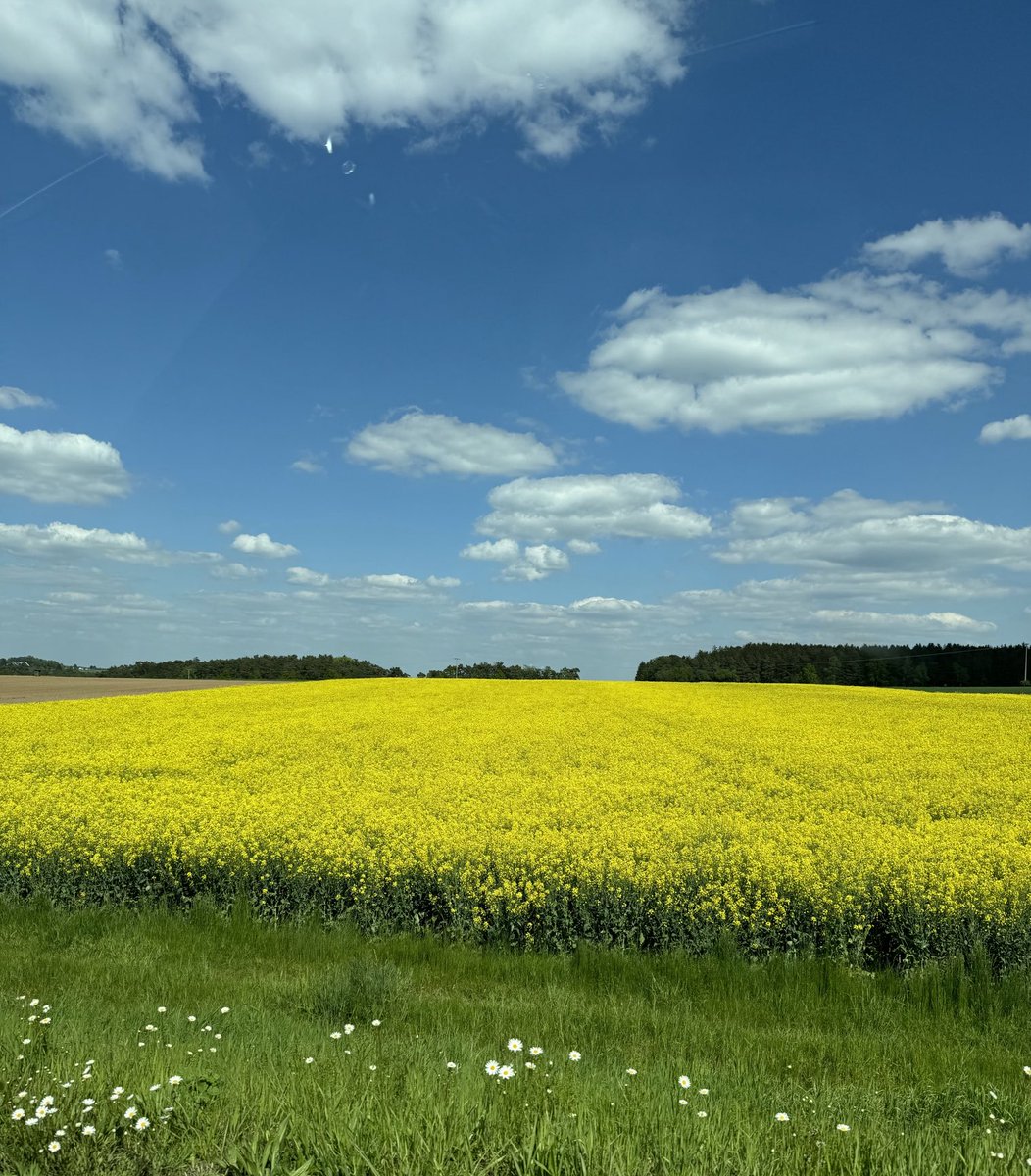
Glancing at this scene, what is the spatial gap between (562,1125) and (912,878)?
598cm

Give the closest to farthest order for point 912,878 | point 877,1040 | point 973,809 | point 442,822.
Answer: point 877,1040 → point 912,878 → point 442,822 → point 973,809

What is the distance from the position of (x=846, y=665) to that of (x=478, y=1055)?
2850 inches

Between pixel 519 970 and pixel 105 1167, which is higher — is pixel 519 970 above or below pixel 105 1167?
below

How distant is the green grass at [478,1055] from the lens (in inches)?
124

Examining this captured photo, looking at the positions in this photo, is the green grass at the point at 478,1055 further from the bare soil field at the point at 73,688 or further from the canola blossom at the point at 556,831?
the bare soil field at the point at 73,688

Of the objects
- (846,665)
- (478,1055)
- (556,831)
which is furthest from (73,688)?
(846,665)

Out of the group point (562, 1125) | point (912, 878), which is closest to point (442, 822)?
point (912, 878)

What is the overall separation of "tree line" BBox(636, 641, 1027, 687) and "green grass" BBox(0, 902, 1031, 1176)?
201 ft

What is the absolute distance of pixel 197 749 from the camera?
16.2 m

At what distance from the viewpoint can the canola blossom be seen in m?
7.71

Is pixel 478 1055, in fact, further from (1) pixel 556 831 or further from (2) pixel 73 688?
(2) pixel 73 688

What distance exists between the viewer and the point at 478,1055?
4594 mm

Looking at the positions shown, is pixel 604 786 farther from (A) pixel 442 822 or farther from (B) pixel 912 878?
(B) pixel 912 878

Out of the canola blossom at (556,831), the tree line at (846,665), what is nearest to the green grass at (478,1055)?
the canola blossom at (556,831)
